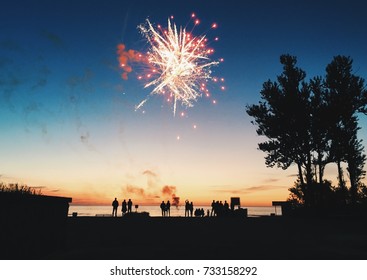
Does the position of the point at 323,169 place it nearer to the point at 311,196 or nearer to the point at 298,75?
the point at 311,196

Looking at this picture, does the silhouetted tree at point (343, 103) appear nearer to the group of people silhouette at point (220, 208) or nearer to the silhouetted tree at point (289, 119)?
the silhouetted tree at point (289, 119)

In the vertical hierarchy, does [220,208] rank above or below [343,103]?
below

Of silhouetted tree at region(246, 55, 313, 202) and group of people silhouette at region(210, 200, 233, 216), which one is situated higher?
silhouetted tree at region(246, 55, 313, 202)

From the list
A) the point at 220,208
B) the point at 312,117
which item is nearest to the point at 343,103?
the point at 312,117

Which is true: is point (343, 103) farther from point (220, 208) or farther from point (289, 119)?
point (220, 208)

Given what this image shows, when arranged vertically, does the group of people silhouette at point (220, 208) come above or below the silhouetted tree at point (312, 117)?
below

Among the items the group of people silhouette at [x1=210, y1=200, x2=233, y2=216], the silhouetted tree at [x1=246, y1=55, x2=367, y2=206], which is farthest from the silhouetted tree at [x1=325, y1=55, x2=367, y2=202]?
the group of people silhouette at [x1=210, y1=200, x2=233, y2=216]

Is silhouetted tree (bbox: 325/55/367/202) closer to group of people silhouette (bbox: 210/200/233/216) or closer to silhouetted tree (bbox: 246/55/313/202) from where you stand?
silhouetted tree (bbox: 246/55/313/202)

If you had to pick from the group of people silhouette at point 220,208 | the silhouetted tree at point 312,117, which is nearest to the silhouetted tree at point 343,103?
the silhouetted tree at point 312,117

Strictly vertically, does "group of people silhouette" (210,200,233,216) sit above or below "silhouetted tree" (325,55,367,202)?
below

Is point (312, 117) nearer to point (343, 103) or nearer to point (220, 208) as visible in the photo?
point (343, 103)

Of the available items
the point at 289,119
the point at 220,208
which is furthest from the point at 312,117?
the point at 220,208
